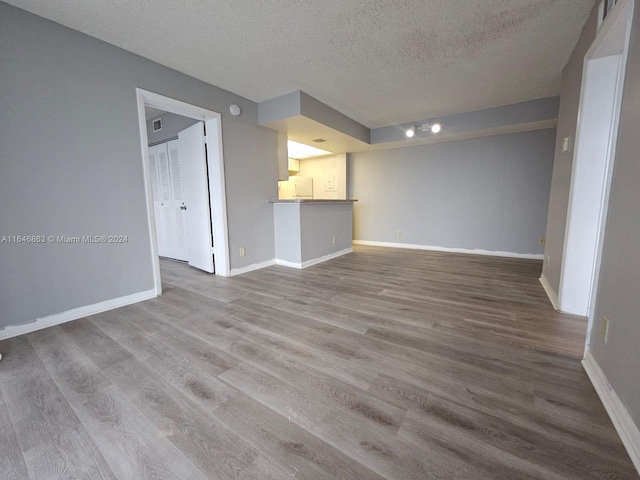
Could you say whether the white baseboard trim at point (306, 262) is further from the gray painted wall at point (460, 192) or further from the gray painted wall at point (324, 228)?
the gray painted wall at point (460, 192)

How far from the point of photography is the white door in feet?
11.2

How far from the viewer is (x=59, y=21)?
2006 millimetres

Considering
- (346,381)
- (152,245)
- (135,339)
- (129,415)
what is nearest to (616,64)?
(346,381)

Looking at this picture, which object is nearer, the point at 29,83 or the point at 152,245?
the point at 29,83

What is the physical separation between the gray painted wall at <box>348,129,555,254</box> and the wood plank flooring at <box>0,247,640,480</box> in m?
2.59

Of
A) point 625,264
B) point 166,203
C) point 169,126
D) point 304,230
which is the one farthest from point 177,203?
point 625,264

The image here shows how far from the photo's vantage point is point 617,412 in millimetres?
1091

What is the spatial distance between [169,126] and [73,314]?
3.17 metres

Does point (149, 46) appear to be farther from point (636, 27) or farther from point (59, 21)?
point (636, 27)

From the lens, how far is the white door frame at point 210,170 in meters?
2.57

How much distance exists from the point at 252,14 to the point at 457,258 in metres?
4.39

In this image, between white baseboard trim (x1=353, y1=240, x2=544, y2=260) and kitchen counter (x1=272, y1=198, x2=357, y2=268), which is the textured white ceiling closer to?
kitchen counter (x1=272, y1=198, x2=357, y2=268)

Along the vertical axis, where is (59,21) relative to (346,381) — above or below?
above

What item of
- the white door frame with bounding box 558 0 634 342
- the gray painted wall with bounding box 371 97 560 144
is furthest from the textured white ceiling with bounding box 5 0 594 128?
the white door frame with bounding box 558 0 634 342
